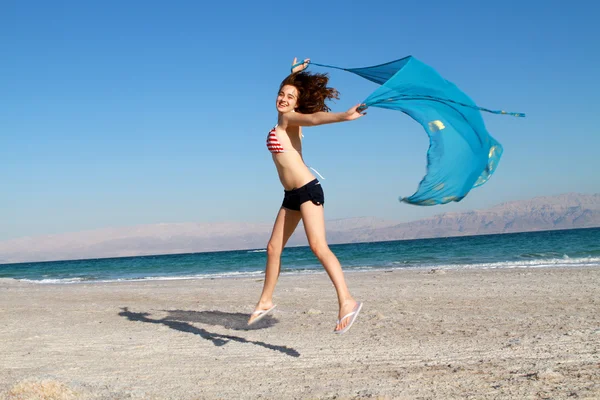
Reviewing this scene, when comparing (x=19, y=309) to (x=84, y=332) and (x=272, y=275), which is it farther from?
(x=272, y=275)

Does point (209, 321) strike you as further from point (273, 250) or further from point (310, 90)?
point (310, 90)

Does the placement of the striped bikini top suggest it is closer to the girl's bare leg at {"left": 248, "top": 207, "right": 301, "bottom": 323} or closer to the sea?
the girl's bare leg at {"left": 248, "top": 207, "right": 301, "bottom": 323}

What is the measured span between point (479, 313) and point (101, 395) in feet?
14.6

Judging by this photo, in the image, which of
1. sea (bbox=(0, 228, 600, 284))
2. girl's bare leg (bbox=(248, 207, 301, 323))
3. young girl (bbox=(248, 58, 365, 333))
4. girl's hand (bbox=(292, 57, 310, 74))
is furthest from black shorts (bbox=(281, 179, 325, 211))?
sea (bbox=(0, 228, 600, 284))

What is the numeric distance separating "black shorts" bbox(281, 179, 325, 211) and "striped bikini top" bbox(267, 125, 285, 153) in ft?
1.19

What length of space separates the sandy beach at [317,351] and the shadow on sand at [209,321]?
2 centimetres

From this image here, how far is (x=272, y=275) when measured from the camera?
5.17m

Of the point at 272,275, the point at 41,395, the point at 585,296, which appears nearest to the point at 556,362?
the point at 272,275

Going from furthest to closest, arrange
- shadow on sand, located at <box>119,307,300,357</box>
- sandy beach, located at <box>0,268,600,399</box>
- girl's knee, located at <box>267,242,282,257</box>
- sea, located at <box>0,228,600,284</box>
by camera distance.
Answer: sea, located at <box>0,228,600,284</box> < shadow on sand, located at <box>119,307,300,357</box> < girl's knee, located at <box>267,242,282,257</box> < sandy beach, located at <box>0,268,600,399</box>

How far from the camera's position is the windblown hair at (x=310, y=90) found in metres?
4.81

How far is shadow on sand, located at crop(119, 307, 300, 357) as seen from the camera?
5.45 meters

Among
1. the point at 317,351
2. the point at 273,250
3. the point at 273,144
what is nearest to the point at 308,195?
the point at 273,144

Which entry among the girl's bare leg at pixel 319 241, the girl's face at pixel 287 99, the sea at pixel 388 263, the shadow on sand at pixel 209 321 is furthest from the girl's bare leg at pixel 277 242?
the sea at pixel 388 263

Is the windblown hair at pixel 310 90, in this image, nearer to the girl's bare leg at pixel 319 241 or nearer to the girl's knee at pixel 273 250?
the girl's bare leg at pixel 319 241
